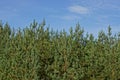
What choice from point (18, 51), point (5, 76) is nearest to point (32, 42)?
point (18, 51)

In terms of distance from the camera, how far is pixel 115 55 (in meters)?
27.6

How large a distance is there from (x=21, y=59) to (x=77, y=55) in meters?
5.33

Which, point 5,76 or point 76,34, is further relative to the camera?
point 76,34

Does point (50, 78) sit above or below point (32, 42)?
below

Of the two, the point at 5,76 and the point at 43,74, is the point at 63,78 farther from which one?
the point at 5,76

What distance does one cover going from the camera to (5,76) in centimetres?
2303

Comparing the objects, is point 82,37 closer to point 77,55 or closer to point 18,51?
point 77,55

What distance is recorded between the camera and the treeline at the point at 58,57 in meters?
22.4

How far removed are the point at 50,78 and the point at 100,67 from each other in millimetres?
4624

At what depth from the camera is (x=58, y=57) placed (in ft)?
79.8

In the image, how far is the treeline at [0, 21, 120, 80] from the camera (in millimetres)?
22391

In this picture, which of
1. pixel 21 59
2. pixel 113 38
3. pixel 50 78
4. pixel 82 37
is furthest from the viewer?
pixel 113 38

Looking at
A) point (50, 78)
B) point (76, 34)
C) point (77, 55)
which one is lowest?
point (50, 78)

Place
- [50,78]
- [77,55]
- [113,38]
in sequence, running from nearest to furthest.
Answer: [50,78], [77,55], [113,38]
